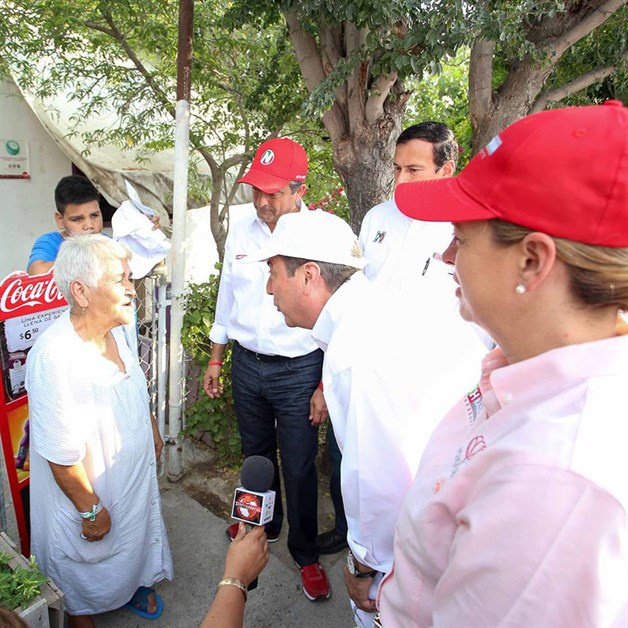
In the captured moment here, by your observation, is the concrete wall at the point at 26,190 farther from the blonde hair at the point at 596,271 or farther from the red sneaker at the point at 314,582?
the blonde hair at the point at 596,271

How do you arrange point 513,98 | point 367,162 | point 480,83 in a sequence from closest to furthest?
point 367,162 → point 513,98 → point 480,83

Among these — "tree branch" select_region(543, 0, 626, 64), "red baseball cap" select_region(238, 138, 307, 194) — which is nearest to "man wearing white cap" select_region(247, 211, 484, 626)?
"red baseball cap" select_region(238, 138, 307, 194)

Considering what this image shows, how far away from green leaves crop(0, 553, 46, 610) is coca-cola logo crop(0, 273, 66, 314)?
1048mm

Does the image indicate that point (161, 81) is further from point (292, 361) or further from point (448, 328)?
point (448, 328)

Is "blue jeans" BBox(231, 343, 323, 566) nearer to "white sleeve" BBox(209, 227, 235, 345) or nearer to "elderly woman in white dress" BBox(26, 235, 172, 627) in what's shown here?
"white sleeve" BBox(209, 227, 235, 345)

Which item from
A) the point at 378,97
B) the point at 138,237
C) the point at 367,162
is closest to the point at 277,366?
the point at 138,237

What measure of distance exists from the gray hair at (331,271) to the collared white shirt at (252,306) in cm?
85

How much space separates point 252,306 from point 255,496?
55.4 inches

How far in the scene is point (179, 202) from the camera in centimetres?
312

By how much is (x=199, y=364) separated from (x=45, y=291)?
145 cm

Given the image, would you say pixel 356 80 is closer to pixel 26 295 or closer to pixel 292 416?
pixel 292 416

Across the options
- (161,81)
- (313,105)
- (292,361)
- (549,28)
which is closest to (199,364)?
(292,361)

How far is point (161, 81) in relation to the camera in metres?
4.81

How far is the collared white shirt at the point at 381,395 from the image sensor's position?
151 cm
